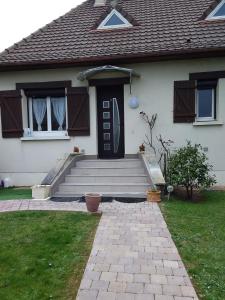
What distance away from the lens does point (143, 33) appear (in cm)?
1058

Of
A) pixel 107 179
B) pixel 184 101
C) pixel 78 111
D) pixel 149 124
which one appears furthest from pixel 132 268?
pixel 78 111

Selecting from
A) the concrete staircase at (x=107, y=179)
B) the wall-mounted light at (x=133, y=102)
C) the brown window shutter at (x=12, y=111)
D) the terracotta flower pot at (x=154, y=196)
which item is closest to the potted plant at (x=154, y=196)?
the terracotta flower pot at (x=154, y=196)

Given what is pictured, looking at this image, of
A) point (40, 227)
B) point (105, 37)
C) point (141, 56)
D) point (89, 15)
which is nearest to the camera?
point (40, 227)

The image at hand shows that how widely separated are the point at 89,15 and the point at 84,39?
2413 mm

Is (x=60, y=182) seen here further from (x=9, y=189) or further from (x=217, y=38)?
(x=217, y=38)

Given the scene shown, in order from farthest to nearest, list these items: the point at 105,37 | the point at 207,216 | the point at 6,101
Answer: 1. the point at 105,37
2. the point at 6,101
3. the point at 207,216

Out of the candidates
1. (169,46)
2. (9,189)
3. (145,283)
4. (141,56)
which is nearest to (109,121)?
(141,56)

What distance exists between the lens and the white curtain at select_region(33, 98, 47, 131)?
34.0 feet

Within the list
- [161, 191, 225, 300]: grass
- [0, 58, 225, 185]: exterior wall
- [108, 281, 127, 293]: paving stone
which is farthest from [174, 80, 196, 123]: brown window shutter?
[108, 281, 127, 293]: paving stone

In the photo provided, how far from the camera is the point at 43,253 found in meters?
4.12

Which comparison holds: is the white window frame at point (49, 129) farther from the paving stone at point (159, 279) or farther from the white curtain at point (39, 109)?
the paving stone at point (159, 279)

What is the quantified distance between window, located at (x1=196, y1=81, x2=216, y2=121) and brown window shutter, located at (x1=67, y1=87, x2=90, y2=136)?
3679 mm

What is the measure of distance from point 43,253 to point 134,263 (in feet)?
4.26

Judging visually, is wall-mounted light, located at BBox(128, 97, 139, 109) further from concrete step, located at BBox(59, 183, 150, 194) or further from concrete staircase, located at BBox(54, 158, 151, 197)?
concrete step, located at BBox(59, 183, 150, 194)
